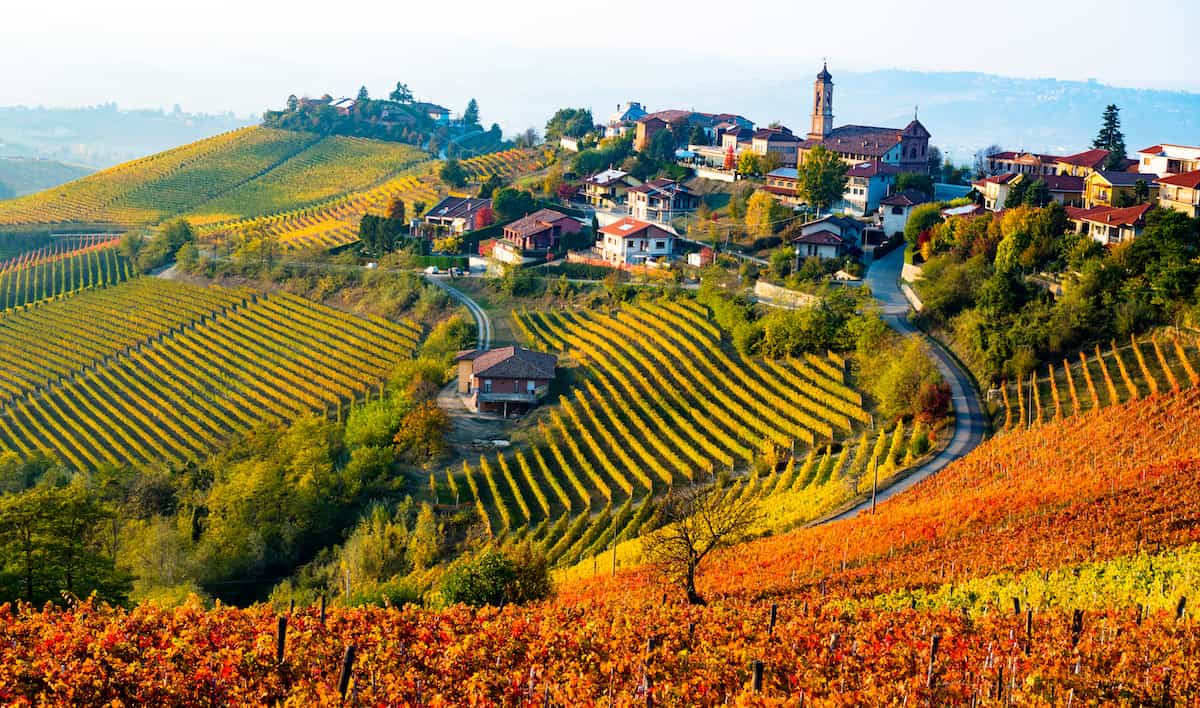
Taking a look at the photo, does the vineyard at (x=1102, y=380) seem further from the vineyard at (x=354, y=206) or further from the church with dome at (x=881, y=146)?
the vineyard at (x=354, y=206)

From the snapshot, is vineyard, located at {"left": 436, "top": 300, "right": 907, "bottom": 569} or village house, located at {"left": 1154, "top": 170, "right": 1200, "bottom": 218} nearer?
vineyard, located at {"left": 436, "top": 300, "right": 907, "bottom": 569}

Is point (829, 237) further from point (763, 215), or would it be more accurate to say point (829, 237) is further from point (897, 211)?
point (897, 211)

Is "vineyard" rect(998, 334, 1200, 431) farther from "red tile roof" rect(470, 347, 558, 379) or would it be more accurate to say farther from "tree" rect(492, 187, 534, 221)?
"tree" rect(492, 187, 534, 221)

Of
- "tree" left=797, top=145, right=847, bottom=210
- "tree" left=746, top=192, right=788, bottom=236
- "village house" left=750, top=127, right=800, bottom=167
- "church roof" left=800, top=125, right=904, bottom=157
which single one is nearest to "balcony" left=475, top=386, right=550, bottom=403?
"tree" left=746, top=192, right=788, bottom=236

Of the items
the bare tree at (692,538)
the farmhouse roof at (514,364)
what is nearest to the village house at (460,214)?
the farmhouse roof at (514,364)

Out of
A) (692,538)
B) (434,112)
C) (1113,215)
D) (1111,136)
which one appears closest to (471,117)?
(434,112)

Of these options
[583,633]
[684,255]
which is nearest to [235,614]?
[583,633]
